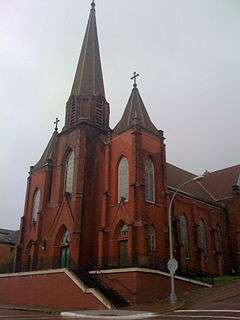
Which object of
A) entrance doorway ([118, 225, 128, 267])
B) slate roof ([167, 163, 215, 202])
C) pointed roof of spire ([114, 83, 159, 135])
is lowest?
entrance doorway ([118, 225, 128, 267])

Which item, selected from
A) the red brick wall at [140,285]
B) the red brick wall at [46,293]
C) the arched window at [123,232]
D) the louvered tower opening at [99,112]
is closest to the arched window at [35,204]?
the red brick wall at [46,293]

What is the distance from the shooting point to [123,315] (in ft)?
65.1

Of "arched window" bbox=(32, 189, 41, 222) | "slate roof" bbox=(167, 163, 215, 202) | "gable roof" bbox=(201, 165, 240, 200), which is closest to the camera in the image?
"arched window" bbox=(32, 189, 41, 222)

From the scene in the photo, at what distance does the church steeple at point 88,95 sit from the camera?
1571 inches

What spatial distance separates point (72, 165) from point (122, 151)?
5.69m

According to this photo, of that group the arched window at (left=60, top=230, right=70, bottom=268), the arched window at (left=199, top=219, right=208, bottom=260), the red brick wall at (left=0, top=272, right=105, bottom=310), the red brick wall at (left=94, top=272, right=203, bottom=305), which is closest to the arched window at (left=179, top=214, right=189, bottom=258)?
the arched window at (left=199, top=219, right=208, bottom=260)

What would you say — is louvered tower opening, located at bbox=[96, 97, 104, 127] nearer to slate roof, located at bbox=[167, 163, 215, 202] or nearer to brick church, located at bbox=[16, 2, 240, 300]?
brick church, located at bbox=[16, 2, 240, 300]

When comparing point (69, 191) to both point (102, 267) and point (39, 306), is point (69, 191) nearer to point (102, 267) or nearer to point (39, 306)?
point (102, 267)

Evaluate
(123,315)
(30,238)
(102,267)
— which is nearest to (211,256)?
(102,267)

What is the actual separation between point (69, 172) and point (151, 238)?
1069 centimetres

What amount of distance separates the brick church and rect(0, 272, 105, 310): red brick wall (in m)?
2.57

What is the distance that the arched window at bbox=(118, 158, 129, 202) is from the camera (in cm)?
3344

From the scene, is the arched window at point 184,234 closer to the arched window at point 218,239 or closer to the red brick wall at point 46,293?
the arched window at point 218,239

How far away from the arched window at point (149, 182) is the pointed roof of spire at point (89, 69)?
1070 cm
